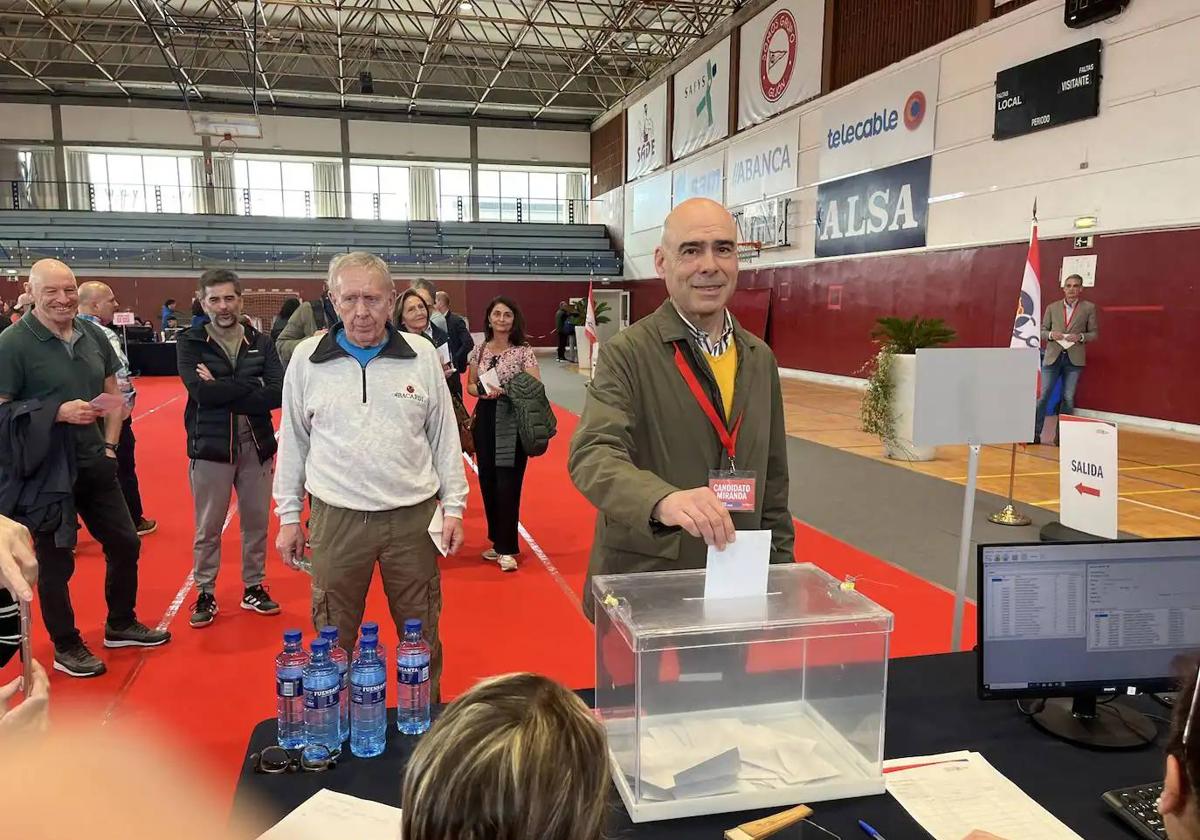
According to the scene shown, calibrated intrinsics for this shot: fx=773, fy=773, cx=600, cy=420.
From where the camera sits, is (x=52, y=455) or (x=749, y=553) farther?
(x=52, y=455)

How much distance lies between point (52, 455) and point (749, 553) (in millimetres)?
3070

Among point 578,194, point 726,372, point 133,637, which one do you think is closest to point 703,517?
point 726,372

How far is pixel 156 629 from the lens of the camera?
381cm

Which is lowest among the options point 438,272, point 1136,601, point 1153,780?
point 1153,780

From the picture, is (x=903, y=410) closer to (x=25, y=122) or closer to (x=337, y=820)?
(x=337, y=820)

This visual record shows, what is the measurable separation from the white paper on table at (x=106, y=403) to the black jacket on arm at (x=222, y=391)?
14.0 inches

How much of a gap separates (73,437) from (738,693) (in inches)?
122

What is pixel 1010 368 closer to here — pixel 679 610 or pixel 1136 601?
pixel 1136 601

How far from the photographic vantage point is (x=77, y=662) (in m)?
3.36

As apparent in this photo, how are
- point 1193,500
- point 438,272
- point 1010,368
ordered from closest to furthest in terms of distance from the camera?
point 1010,368
point 1193,500
point 438,272

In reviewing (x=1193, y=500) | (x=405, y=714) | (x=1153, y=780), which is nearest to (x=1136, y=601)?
(x=1153, y=780)

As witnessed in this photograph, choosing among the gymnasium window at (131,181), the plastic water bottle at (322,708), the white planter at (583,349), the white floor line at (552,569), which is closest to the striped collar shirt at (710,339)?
the plastic water bottle at (322,708)

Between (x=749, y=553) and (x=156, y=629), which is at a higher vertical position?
(x=749, y=553)

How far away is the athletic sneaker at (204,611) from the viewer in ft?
12.7
